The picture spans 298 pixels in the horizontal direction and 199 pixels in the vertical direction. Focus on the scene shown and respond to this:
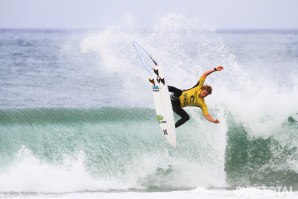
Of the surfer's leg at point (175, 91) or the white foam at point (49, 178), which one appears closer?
the surfer's leg at point (175, 91)

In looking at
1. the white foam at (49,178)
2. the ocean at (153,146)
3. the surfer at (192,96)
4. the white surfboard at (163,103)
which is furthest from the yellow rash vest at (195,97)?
the white foam at (49,178)

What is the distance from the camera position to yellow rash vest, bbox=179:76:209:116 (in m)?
10.4

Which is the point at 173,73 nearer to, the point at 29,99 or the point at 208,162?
the point at 208,162

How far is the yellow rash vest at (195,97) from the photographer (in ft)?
34.2

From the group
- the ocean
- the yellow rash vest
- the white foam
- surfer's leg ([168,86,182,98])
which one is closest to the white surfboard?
surfer's leg ([168,86,182,98])

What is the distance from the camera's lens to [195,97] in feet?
34.3

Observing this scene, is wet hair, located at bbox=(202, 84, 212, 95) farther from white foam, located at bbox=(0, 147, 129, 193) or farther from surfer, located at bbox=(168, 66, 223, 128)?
white foam, located at bbox=(0, 147, 129, 193)

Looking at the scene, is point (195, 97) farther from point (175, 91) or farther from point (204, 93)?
point (175, 91)

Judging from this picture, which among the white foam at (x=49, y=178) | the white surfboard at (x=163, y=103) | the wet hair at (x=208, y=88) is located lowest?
the white foam at (x=49, y=178)

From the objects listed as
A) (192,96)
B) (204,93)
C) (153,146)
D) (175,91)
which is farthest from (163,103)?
(153,146)

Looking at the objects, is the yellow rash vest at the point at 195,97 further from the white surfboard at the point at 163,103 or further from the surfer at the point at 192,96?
the white surfboard at the point at 163,103

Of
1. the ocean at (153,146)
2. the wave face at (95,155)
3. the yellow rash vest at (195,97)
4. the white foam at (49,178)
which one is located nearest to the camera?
the yellow rash vest at (195,97)

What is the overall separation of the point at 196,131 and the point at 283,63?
16.8m

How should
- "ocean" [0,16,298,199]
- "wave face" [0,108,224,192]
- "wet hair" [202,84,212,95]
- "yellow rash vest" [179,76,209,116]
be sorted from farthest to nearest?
"wave face" [0,108,224,192]
"ocean" [0,16,298,199]
"yellow rash vest" [179,76,209,116]
"wet hair" [202,84,212,95]
